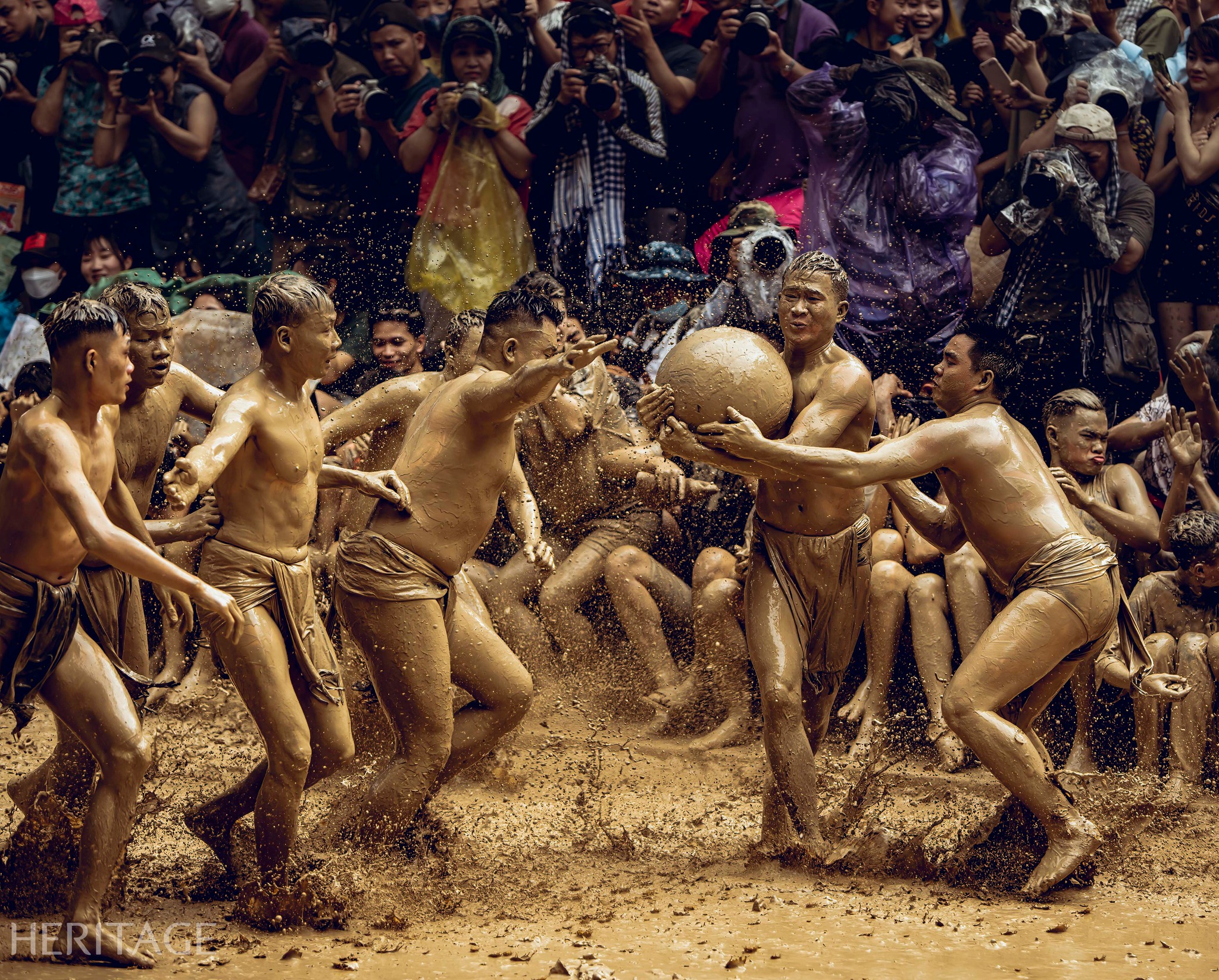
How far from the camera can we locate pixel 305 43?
9.47m

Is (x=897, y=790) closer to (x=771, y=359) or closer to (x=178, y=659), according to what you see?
(x=771, y=359)

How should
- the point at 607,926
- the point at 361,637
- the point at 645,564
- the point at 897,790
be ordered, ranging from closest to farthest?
1. the point at 607,926
2. the point at 361,637
3. the point at 897,790
4. the point at 645,564

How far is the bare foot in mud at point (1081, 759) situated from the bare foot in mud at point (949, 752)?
465 mm

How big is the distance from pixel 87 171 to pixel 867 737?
20.1 ft

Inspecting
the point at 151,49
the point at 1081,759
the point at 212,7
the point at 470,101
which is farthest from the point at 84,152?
the point at 1081,759

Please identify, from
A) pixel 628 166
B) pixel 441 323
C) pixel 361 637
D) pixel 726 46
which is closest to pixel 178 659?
pixel 441 323

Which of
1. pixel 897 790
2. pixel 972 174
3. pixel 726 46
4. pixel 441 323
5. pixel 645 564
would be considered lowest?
pixel 897 790

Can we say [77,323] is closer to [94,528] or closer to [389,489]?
[94,528]

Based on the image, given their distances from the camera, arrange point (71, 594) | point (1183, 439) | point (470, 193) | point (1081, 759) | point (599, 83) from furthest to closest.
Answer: point (470, 193) < point (599, 83) < point (1183, 439) < point (1081, 759) < point (71, 594)

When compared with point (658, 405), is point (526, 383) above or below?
above

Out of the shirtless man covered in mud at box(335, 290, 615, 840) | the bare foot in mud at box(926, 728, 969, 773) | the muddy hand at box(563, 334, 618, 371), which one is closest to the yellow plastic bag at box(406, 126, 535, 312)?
the shirtless man covered in mud at box(335, 290, 615, 840)

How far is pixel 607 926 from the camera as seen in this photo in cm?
521

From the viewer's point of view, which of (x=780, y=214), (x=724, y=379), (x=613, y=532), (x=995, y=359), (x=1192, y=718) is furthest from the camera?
(x=780, y=214)

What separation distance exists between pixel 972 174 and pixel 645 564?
285 cm
